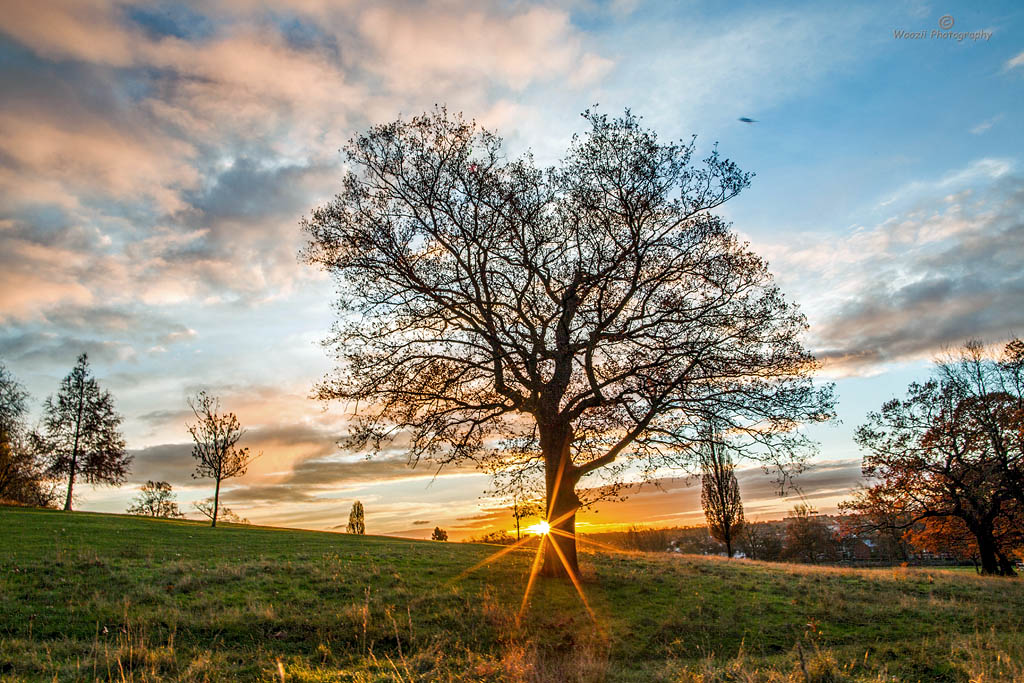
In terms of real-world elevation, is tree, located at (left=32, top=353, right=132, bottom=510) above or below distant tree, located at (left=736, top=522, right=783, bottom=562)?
above

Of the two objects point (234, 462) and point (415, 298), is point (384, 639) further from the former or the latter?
point (234, 462)

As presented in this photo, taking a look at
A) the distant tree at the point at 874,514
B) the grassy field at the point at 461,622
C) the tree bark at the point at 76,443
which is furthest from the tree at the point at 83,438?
the distant tree at the point at 874,514

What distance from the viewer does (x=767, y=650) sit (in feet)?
36.5

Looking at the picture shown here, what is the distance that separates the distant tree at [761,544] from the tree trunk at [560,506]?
59.0 m

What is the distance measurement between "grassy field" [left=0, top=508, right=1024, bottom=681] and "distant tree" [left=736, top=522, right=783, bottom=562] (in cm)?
5086

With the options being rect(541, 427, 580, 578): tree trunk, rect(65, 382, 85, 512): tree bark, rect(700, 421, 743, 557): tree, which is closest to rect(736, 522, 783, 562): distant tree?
rect(700, 421, 743, 557): tree

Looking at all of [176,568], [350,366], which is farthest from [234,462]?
[350,366]

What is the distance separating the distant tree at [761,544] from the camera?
219 ft

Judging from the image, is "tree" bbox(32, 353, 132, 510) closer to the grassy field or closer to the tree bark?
the tree bark

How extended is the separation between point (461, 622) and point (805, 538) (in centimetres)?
7360

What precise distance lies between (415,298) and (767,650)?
39.9 feet

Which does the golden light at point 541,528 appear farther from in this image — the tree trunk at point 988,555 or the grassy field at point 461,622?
the tree trunk at point 988,555

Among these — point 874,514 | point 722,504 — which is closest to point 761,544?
point 722,504

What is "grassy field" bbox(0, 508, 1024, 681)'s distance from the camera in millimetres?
7816
